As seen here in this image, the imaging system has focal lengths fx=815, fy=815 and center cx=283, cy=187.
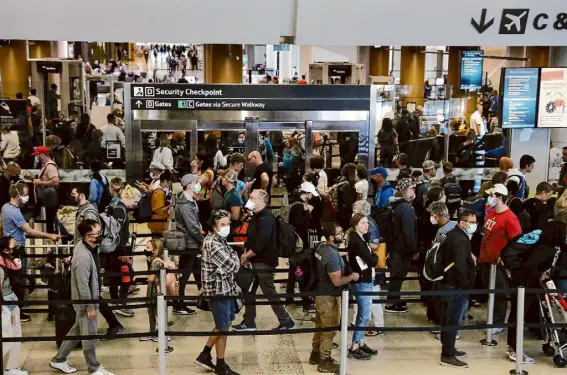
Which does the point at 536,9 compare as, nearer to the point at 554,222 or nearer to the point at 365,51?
the point at 554,222

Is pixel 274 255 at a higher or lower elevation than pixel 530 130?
lower

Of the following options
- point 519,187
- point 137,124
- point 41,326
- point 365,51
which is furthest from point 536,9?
point 365,51

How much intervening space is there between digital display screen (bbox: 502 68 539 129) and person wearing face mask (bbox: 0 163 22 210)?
7647 mm

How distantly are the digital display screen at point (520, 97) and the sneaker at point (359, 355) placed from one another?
6128mm

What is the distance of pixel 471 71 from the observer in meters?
31.6

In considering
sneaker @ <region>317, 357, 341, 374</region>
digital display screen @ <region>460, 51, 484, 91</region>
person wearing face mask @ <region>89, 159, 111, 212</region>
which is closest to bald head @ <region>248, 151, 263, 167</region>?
person wearing face mask @ <region>89, 159, 111, 212</region>

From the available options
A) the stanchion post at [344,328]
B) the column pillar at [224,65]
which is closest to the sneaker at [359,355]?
the stanchion post at [344,328]

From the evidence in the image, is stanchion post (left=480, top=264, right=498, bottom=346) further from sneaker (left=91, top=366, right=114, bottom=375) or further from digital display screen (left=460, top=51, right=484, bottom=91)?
digital display screen (left=460, top=51, right=484, bottom=91)

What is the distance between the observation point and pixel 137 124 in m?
13.3

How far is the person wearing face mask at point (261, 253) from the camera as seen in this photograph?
8711mm

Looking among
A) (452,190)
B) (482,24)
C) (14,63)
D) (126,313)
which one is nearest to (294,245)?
(126,313)

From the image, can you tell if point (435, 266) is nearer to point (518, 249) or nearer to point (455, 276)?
point (455, 276)

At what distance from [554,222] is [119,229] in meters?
4.83

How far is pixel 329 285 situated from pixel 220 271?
1.08 meters
